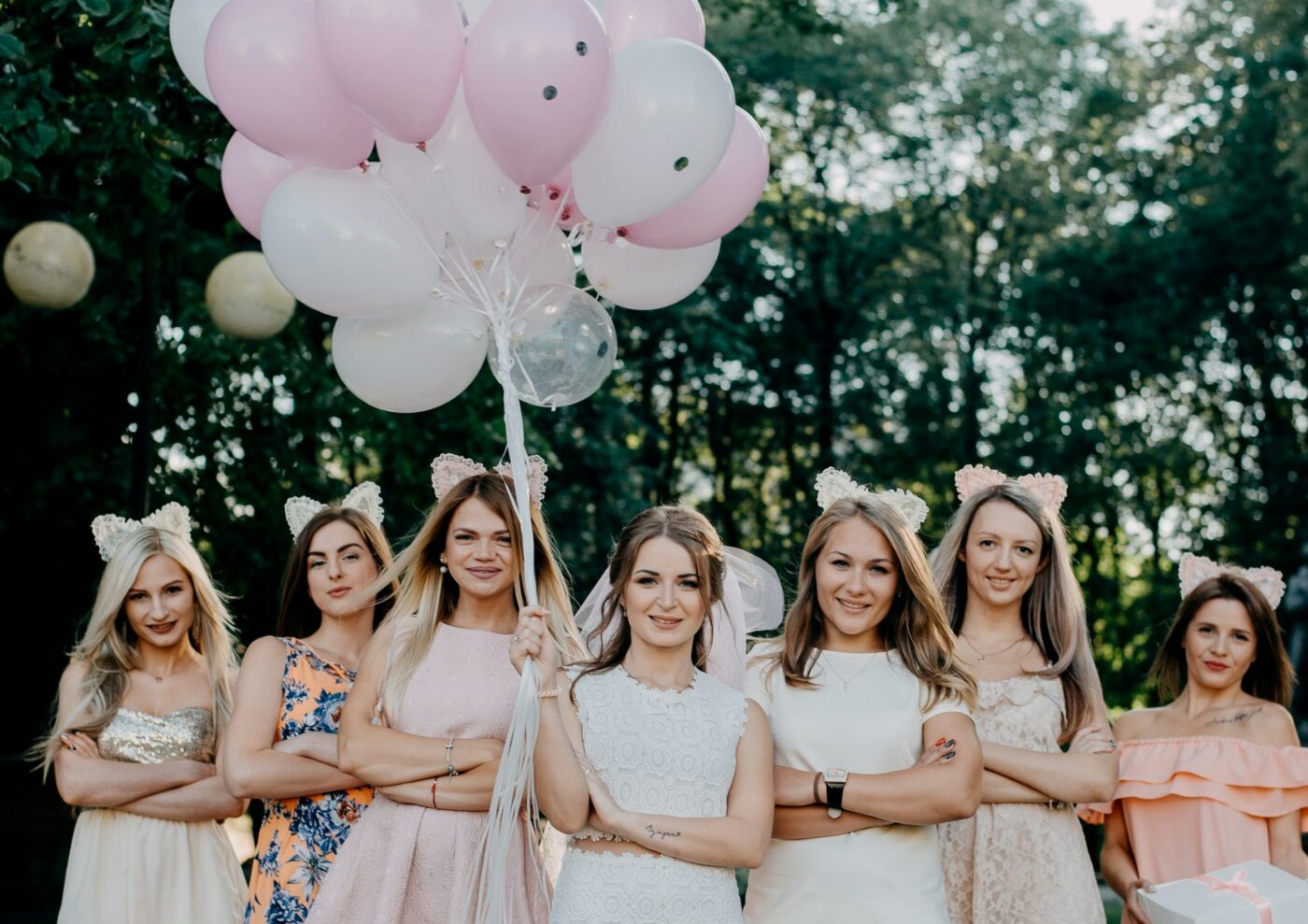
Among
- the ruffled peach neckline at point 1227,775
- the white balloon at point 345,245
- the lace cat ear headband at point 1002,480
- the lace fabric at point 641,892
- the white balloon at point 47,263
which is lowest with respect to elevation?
the lace fabric at point 641,892

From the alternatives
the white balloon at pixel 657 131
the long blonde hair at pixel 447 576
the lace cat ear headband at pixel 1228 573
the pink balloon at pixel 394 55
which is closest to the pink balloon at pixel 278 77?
the pink balloon at pixel 394 55

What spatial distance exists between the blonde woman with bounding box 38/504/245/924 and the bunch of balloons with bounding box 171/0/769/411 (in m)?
1.28

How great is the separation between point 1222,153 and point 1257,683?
14037mm

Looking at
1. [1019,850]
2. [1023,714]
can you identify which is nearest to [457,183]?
[1023,714]

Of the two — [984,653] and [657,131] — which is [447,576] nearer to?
[657,131]

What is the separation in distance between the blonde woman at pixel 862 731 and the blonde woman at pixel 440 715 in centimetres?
64

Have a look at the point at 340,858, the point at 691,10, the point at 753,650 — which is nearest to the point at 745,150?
the point at 691,10

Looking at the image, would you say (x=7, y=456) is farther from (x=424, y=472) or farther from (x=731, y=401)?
(x=731, y=401)

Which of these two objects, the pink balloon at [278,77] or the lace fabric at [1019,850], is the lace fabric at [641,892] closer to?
the lace fabric at [1019,850]

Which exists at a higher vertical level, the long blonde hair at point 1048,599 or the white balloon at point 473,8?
the white balloon at point 473,8

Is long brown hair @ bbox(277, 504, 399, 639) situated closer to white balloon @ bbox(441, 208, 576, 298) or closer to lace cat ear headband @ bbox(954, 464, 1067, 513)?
white balloon @ bbox(441, 208, 576, 298)

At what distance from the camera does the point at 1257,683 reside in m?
4.60

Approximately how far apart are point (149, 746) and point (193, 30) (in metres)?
2.15

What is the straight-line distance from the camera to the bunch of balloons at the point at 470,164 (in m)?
3.38
